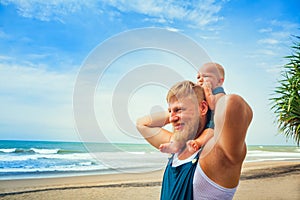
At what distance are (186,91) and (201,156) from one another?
5.7 inches

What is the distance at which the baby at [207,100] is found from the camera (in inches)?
33.7

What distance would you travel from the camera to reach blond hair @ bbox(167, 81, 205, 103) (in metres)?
0.86

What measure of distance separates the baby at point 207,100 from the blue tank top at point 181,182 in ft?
0.13

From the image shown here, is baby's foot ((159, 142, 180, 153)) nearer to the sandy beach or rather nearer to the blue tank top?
the blue tank top

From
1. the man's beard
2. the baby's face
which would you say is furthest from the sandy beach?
the man's beard

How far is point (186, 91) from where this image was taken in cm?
86

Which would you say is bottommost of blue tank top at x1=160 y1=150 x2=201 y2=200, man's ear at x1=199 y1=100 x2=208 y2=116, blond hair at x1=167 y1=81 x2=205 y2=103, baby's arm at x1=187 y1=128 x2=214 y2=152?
blue tank top at x1=160 y1=150 x2=201 y2=200

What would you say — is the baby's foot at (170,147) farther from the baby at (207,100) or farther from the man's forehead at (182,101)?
the man's forehead at (182,101)

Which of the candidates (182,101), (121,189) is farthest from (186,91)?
(121,189)

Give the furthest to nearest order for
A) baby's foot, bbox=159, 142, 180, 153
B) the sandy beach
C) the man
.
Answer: the sandy beach < baby's foot, bbox=159, 142, 180, 153 < the man

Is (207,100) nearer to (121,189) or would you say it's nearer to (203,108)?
(203,108)

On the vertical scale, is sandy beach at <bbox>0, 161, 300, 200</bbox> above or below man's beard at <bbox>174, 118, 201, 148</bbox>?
below

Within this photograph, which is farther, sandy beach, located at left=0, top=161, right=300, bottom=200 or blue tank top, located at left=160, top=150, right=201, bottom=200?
sandy beach, located at left=0, top=161, right=300, bottom=200

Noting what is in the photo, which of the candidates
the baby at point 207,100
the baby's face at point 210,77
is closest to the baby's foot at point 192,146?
the baby at point 207,100
